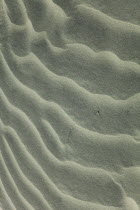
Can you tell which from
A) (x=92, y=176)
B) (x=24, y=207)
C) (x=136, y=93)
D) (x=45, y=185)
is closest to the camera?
(x=136, y=93)

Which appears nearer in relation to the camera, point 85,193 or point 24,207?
point 85,193

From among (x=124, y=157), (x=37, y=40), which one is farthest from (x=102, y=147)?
(x=37, y=40)

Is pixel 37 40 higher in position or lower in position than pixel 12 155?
higher

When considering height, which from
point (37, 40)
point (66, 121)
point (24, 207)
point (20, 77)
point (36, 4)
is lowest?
point (24, 207)

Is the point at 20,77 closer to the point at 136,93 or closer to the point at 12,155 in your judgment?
the point at 12,155

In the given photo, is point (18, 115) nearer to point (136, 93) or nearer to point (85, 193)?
point (85, 193)

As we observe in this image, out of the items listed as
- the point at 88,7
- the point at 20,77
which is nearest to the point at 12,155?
the point at 20,77

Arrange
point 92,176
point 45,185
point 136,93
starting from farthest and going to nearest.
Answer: point 45,185 < point 92,176 < point 136,93
